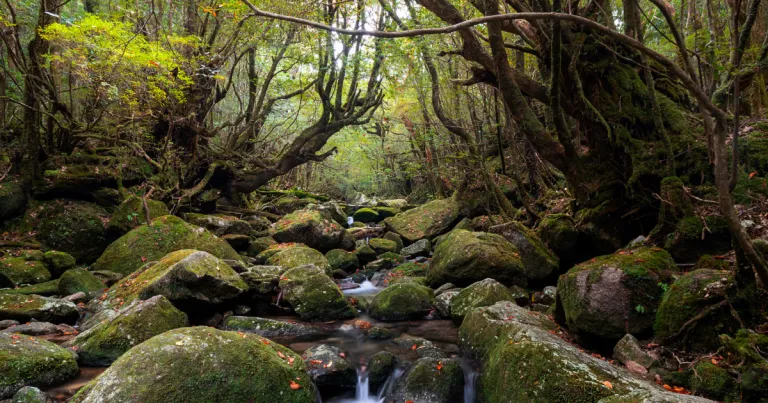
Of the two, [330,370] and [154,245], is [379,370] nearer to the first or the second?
[330,370]

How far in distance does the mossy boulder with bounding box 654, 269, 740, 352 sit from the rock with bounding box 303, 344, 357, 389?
3.47 metres

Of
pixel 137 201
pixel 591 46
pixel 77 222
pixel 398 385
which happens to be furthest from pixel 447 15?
pixel 77 222

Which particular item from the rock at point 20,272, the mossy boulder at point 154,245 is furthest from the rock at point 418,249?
the rock at point 20,272

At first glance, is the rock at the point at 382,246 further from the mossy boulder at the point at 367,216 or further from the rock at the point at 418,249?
the mossy boulder at the point at 367,216

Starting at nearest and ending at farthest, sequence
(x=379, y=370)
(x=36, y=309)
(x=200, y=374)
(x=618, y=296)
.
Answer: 1. (x=200, y=374)
2. (x=618, y=296)
3. (x=379, y=370)
4. (x=36, y=309)

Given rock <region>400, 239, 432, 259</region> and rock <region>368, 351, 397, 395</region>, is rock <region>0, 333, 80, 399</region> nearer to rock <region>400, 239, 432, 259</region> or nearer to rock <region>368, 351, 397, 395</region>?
rock <region>368, 351, 397, 395</region>

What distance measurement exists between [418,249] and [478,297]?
20.8ft

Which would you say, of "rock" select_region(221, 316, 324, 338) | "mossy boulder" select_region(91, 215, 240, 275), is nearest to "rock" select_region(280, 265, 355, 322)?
"rock" select_region(221, 316, 324, 338)

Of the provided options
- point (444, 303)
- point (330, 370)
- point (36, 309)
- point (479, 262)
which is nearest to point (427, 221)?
point (479, 262)

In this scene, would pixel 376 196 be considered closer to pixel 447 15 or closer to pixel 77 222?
pixel 77 222

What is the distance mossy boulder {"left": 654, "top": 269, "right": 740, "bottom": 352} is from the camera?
385 cm

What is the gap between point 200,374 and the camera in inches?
144

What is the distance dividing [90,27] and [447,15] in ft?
24.1

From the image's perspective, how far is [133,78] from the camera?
34.8 feet
